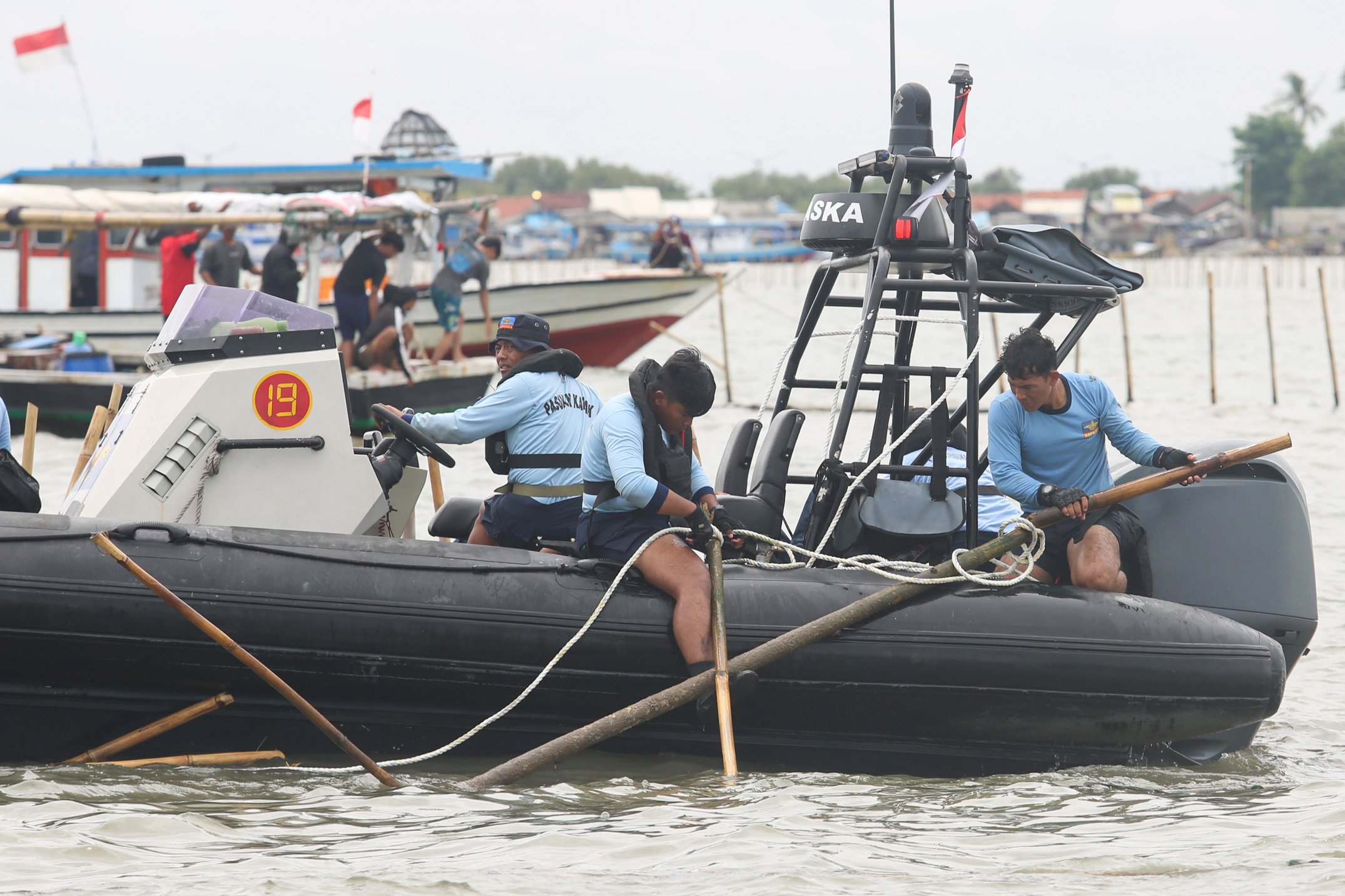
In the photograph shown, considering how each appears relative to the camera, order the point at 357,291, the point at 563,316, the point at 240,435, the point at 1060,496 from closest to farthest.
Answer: the point at 1060,496 < the point at 240,435 < the point at 357,291 < the point at 563,316

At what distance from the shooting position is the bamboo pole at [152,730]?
481 centimetres

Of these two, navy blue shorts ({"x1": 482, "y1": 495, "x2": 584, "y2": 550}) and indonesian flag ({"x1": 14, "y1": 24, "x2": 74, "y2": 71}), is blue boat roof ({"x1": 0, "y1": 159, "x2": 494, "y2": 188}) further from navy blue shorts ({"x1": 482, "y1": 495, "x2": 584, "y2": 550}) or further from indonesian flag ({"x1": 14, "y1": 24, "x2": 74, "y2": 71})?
navy blue shorts ({"x1": 482, "y1": 495, "x2": 584, "y2": 550})

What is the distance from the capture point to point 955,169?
5.61 m

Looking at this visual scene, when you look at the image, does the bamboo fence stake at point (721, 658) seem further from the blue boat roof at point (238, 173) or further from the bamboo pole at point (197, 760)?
the blue boat roof at point (238, 173)

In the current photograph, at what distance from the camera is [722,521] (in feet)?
16.6

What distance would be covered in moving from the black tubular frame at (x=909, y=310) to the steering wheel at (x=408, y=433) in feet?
4.67

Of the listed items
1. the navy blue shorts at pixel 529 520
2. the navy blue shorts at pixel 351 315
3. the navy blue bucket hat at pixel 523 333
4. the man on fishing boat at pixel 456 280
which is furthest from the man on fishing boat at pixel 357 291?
the navy blue shorts at pixel 529 520

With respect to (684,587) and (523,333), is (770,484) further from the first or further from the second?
(523,333)

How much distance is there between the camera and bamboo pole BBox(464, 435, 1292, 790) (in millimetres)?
4742

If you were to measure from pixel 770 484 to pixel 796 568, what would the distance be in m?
0.54

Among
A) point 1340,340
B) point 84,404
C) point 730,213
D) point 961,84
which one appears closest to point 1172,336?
point 1340,340

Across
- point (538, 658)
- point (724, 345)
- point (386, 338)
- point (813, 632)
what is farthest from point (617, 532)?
point (724, 345)

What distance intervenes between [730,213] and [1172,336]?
7397 centimetres

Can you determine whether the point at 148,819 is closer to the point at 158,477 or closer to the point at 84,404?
the point at 158,477
